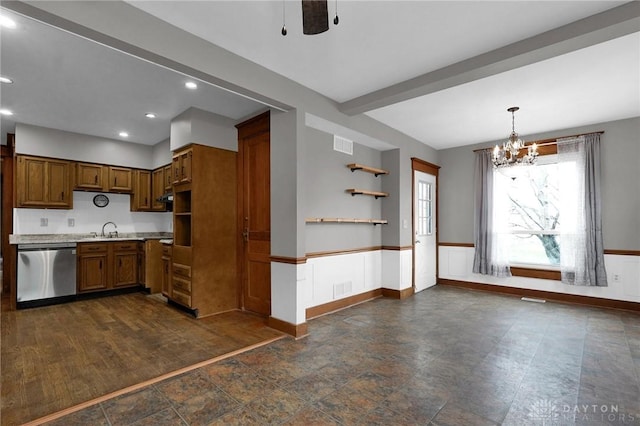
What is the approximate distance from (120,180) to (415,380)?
5992 mm

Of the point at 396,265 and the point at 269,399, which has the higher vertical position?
the point at 396,265

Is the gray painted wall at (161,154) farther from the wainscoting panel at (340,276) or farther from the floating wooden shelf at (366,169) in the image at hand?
the wainscoting panel at (340,276)

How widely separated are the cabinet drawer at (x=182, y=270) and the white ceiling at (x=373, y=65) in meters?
2.17

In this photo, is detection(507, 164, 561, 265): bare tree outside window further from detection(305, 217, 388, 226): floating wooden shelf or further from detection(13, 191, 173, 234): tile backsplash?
detection(13, 191, 173, 234): tile backsplash

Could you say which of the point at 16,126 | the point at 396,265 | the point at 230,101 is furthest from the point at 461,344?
the point at 16,126

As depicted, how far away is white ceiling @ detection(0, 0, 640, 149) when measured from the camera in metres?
2.30

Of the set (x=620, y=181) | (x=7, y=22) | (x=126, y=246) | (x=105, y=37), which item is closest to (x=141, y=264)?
(x=126, y=246)

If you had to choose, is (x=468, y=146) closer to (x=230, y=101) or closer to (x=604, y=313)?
(x=604, y=313)

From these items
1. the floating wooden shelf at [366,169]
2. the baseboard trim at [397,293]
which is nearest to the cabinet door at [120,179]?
the floating wooden shelf at [366,169]

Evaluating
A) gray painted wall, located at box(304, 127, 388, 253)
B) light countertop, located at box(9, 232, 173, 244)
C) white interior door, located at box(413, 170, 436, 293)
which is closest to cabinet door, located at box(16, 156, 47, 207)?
light countertop, located at box(9, 232, 173, 244)

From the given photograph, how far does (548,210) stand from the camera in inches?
209

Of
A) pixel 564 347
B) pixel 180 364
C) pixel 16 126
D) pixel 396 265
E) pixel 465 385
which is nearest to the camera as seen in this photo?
pixel 465 385

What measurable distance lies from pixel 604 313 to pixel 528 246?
1.43 metres

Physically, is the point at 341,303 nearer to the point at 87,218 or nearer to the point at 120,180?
Result: the point at 120,180
